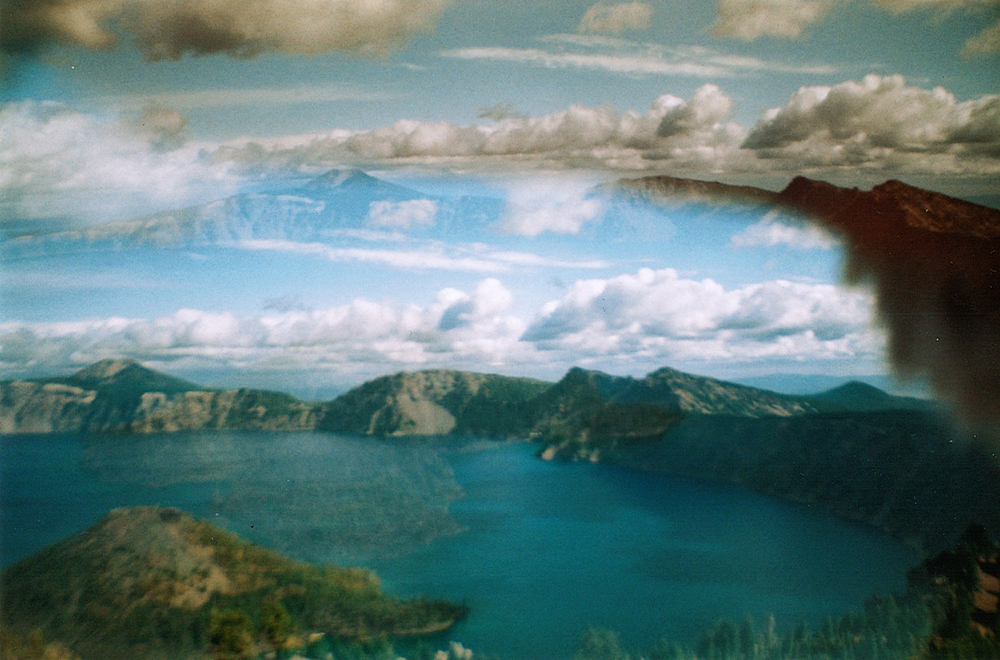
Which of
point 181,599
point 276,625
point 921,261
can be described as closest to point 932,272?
point 921,261

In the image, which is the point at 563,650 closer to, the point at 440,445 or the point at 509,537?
the point at 509,537

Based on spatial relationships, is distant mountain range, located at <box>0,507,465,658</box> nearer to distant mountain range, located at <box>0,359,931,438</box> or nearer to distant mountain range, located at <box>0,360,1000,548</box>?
distant mountain range, located at <box>0,359,931,438</box>

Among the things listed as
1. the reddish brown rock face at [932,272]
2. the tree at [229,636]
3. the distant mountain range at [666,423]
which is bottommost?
the tree at [229,636]

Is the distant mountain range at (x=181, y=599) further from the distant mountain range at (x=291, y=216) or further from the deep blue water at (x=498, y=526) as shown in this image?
the distant mountain range at (x=291, y=216)

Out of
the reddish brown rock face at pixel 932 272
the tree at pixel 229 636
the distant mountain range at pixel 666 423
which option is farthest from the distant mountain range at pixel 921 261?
the tree at pixel 229 636

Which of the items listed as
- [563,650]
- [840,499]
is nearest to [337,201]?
[563,650]

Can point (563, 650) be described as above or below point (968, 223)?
below
